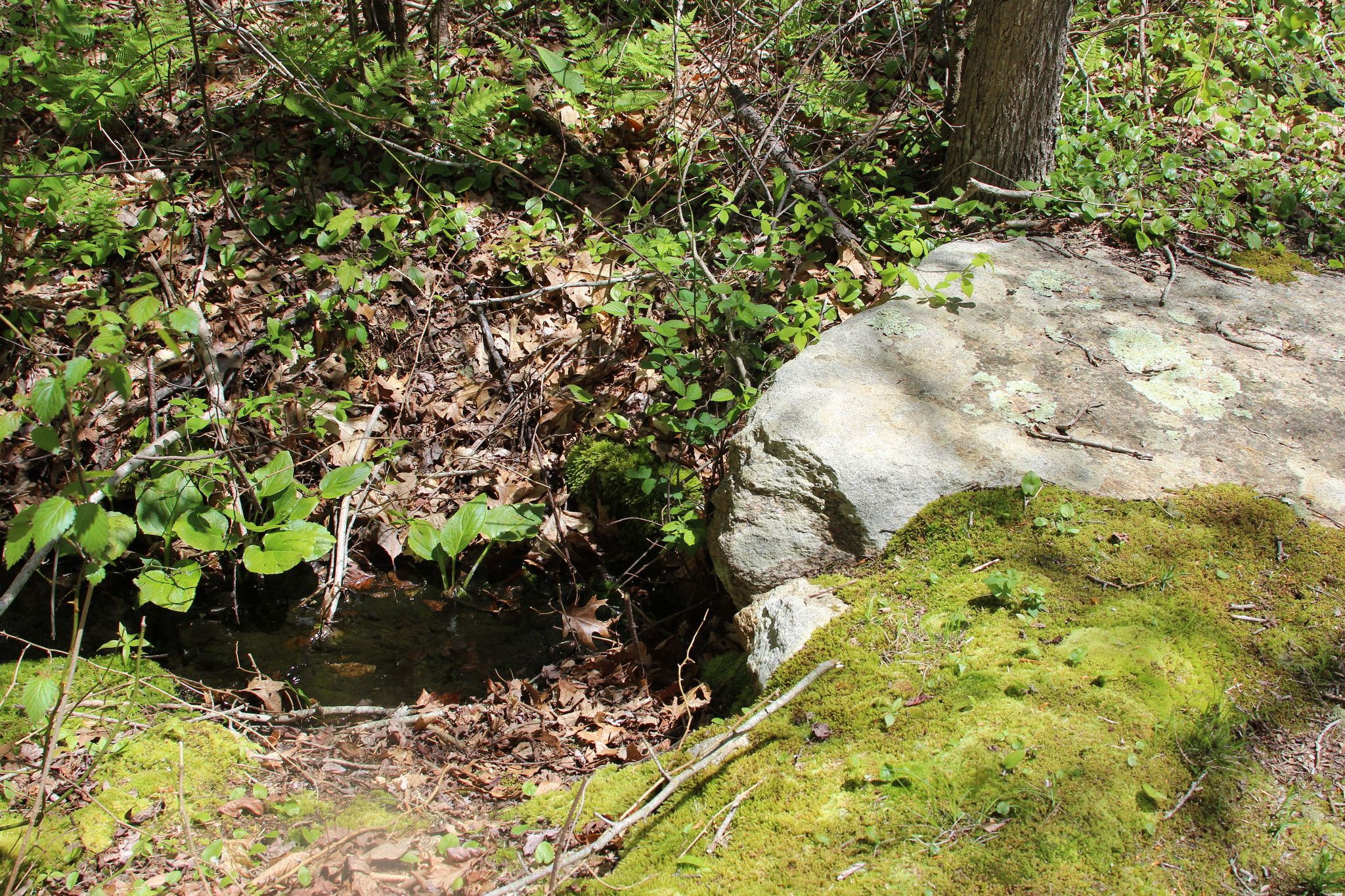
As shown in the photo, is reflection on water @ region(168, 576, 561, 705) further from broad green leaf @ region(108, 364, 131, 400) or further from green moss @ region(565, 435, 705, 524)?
broad green leaf @ region(108, 364, 131, 400)

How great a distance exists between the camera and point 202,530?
3.22 meters

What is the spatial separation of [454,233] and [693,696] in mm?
3458

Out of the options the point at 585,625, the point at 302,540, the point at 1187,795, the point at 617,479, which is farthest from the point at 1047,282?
the point at 302,540

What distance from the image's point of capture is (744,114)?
551 centimetres

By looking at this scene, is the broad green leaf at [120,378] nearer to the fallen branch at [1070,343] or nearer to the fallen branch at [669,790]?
the fallen branch at [669,790]

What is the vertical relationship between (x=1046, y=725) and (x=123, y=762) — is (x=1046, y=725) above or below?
above

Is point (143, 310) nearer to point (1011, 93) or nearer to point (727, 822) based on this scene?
point (727, 822)

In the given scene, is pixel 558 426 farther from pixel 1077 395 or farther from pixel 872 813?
pixel 872 813

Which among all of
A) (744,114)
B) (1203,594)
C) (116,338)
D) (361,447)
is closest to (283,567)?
(116,338)

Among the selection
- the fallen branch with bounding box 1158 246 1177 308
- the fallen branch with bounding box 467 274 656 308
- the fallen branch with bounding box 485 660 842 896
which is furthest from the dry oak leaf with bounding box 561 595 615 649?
the fallen branch with bounding box 1158 246 1177 308

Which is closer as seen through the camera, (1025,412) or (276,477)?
(1025,412)

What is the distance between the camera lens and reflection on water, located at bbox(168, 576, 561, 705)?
3.77 meters

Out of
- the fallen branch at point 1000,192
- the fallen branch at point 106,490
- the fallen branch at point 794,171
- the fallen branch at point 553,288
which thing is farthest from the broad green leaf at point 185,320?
the fallen branch at point 1000,192

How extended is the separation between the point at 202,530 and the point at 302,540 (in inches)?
14.5
